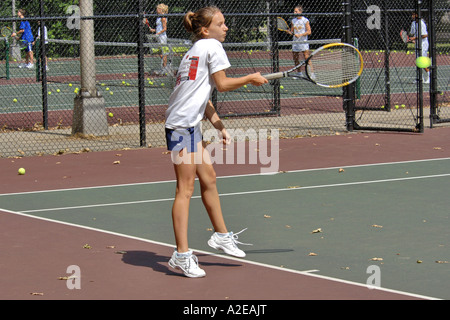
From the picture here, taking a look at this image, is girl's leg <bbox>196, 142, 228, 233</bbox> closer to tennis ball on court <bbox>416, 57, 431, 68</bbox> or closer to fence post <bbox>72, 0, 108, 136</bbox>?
tennis ball on court <bbox>416, 57, 431, 68</bbox>

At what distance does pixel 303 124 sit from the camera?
14.4 meters

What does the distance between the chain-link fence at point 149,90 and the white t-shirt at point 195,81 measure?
6.14m

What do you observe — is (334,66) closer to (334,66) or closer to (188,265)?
(334,66)

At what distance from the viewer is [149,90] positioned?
21.1 meters

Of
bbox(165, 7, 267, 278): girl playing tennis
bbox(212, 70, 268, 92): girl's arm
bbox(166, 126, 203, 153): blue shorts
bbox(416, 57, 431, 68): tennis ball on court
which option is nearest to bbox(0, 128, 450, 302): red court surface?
bbox(165, 7, 267, 278): girl playing tennis

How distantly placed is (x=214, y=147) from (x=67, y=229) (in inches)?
194

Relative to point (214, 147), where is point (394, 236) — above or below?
below

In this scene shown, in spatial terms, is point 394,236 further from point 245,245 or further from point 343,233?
point 245,245

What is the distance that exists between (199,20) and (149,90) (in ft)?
50.2

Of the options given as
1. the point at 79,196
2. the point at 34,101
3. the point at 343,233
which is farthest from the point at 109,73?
the point at 343,233

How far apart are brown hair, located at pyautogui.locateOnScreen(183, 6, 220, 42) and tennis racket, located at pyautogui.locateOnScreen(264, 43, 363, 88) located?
1.68m

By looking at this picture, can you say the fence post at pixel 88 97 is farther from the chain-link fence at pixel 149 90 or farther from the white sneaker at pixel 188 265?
the white sneaker at pixel 188 265

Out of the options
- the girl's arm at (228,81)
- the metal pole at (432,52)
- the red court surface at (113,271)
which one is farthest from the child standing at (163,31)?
the girl's arm at (228,81)

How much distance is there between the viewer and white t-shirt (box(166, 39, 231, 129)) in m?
5.78
